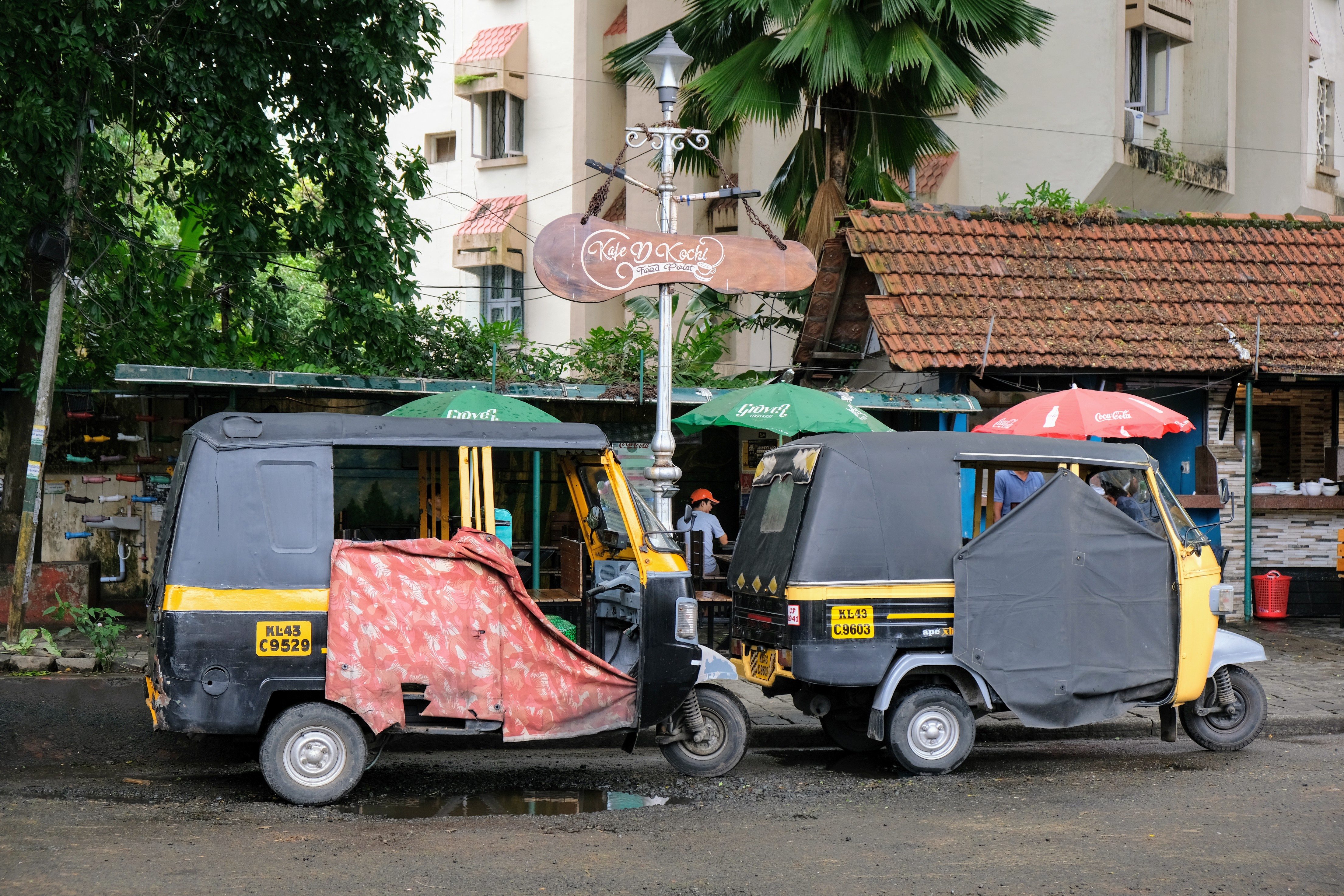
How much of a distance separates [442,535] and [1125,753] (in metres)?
5.38

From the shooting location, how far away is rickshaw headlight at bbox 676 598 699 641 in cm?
727

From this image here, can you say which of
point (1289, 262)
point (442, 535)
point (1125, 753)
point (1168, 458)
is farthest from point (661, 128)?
point (1289, 262)

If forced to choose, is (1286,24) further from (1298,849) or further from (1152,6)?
(1298,849)

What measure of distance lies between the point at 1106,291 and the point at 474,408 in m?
7.90

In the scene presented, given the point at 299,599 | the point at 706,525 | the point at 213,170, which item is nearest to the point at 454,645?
the point at 299,599

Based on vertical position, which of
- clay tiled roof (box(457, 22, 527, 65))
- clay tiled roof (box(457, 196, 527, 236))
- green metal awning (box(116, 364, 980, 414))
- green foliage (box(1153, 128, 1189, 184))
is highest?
clay tiled roof (box(457, 22, 527, 65))

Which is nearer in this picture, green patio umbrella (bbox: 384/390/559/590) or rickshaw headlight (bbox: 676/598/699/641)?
rickshaw headlight (bbox: 676/598/699/641)

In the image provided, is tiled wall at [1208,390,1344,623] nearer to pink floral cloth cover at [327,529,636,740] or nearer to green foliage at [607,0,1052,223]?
green foliage at [607,0,1052,223]

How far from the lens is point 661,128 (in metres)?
9.96

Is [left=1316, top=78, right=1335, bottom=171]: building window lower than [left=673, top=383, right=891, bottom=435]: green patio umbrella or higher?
higher

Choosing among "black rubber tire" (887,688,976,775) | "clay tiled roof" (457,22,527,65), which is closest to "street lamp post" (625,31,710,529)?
"black rubber tire" (887,688,976,775)

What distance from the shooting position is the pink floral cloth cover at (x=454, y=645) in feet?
22.2

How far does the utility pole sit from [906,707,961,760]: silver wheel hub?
26.2 ft

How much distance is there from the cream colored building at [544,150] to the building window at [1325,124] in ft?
35.1
